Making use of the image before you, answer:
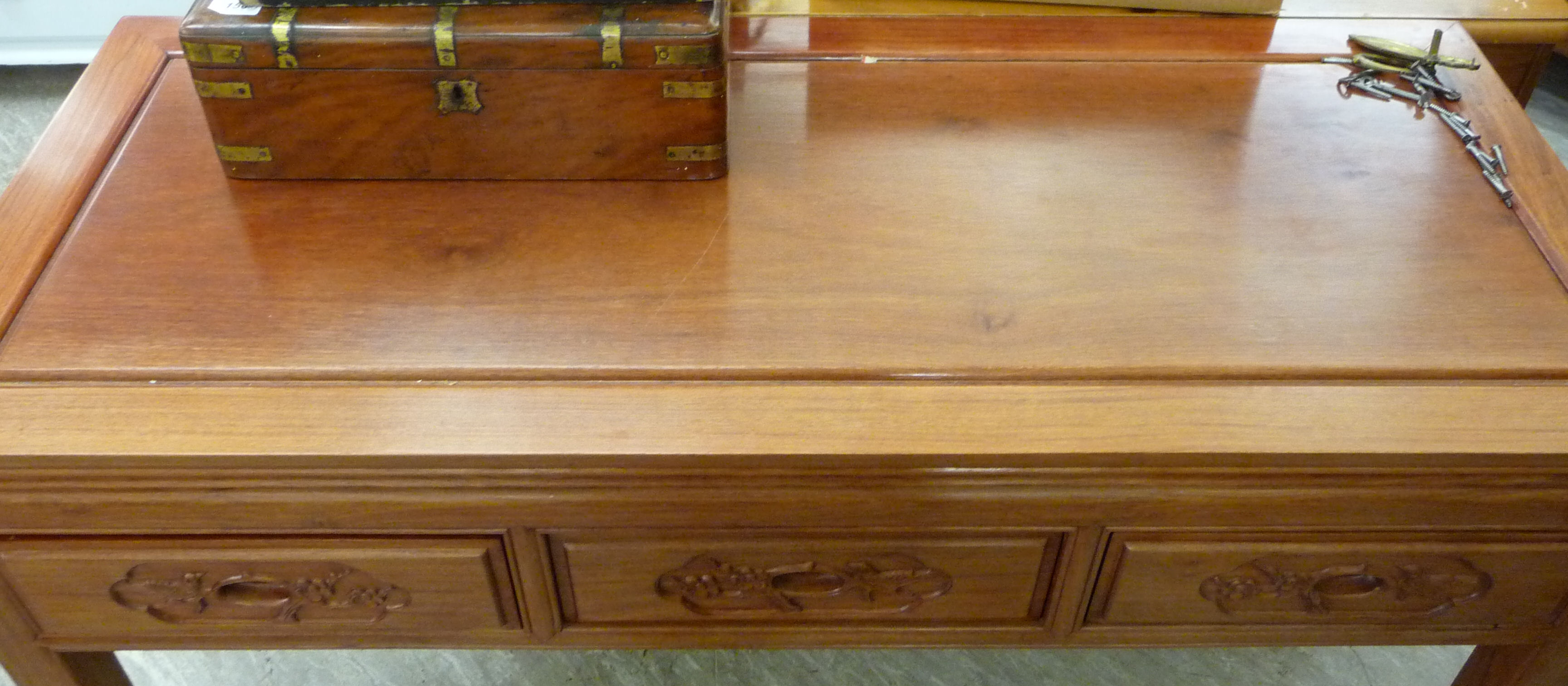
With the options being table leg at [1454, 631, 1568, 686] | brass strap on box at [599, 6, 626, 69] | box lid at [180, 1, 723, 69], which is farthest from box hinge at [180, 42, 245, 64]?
table leg at [1454, 631, 1568, 686]

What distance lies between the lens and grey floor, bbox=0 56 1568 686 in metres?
0.99

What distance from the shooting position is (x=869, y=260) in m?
0.67

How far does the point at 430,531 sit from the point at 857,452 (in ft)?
0.83

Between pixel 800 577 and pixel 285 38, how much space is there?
458mm

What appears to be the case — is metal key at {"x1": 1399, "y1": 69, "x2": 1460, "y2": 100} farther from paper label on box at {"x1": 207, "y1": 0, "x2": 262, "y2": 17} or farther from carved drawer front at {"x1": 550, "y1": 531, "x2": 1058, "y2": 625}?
paper label on box at {"x1": 207, "y1": 0, "x2": 262, "y2": 17}

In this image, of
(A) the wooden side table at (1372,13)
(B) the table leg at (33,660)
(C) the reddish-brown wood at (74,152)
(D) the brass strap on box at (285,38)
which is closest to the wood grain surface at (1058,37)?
(A) the wooden side table at (1372,13)

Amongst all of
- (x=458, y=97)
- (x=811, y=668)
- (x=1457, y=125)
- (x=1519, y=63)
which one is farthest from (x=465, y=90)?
(x=1519, y=63)

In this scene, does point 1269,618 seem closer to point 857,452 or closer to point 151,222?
point 857,452

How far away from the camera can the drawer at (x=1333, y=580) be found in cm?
64

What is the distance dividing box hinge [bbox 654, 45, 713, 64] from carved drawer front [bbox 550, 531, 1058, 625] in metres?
0.29

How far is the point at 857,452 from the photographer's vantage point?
55 cm

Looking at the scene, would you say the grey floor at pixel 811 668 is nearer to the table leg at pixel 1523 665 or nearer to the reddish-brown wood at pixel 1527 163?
the table leg at pixel 1523 665

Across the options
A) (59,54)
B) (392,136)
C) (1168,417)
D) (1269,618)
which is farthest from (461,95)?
(59,54)

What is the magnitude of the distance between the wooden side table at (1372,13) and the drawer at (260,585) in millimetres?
538
